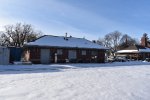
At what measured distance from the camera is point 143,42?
73.8 metres

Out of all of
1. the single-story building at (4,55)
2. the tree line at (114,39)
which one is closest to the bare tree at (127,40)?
the tree line at (114,39)

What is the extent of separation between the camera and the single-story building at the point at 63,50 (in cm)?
3356

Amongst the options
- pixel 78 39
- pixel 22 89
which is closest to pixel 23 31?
pixel 78 39

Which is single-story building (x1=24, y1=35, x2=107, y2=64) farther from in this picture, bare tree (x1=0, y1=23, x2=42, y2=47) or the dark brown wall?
bare tree (x1=0, y1=23, x2=42, y2=47)

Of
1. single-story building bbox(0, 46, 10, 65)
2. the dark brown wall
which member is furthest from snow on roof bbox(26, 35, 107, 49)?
single-story building bbox(0, 46, 10, 65)

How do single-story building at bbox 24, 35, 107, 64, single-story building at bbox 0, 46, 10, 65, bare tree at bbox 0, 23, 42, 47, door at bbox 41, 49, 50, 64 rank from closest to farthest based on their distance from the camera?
single-story building at bbox 0, 46, 10, 65, single-story building at bbox 24, 35, 107, 64, door at bbox 41, 49, 50, 64, bare tree at bbox 0, 23, 42, 47

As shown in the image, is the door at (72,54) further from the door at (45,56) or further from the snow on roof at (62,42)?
the door at (45,56)

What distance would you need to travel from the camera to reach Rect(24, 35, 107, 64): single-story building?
33.6 metres

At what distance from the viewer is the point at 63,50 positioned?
118 feet

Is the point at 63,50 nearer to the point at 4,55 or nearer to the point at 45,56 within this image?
the point at 45,56

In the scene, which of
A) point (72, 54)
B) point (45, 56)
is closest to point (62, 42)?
point (72, 54)

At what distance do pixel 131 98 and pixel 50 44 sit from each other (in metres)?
26.5

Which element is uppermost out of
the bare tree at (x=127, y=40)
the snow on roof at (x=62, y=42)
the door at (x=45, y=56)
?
the bare tree at (x=127, y=40)

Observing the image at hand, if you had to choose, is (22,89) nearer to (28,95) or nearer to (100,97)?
(28,95)
